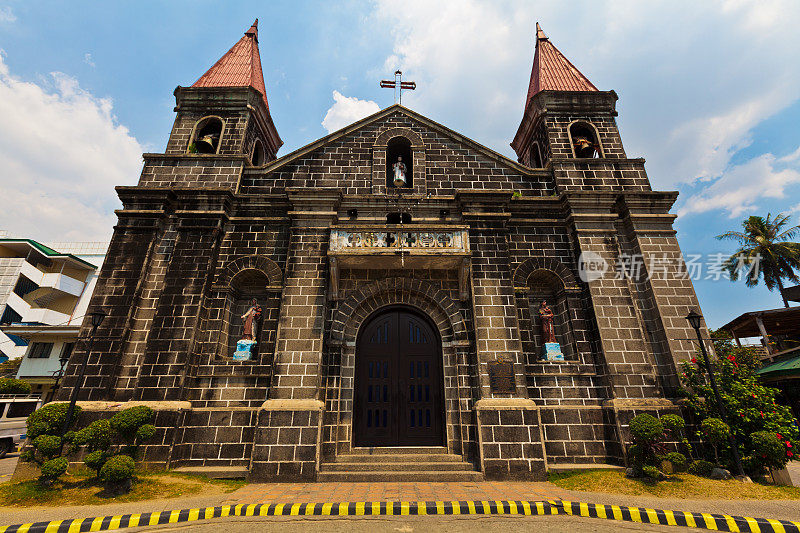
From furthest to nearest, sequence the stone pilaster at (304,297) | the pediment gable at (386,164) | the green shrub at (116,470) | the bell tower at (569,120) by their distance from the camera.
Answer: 1. the bell tower at (569,120)
2. the pediment gable at (386,164)
3. the stone pilaster at (304,297)
4. the green shrub at (116,470)

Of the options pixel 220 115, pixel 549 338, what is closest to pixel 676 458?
pixel 549 338

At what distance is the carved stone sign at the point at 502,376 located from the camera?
343 inches

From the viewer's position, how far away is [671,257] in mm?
10719

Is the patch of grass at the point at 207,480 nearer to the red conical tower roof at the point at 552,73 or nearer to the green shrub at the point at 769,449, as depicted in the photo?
the green shrub at the point at 769,449

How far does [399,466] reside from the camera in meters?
8.21

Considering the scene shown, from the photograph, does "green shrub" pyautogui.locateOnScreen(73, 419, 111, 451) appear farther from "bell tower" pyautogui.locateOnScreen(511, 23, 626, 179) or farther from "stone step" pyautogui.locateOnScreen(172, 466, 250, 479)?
"bell tower" pyautogui.locateOnScreen(511, 23, 626, 179)

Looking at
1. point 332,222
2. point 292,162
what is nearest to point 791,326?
point 332,222

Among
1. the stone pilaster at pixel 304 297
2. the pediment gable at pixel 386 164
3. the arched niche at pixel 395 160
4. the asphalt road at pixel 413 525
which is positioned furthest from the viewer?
the pediment gable at pixel 386 164

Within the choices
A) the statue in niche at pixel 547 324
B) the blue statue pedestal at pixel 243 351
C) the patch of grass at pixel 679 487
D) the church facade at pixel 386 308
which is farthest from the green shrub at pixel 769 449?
the blue statue pedestal at pixel 243 351

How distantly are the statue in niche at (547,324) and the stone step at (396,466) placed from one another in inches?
164

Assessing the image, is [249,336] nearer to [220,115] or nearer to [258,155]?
[258,155]

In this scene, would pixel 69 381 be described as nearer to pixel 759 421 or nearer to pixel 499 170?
pixel 499 170

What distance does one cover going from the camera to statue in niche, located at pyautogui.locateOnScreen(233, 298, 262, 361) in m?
9.86

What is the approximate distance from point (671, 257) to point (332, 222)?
10310 mm
